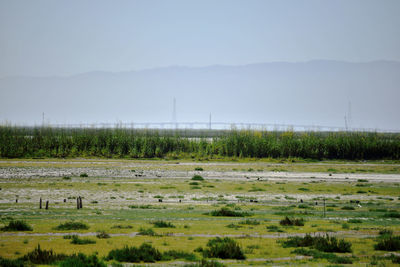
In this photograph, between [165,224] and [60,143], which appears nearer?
[165,224]

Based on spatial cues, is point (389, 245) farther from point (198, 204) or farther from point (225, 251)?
point (198, 204)

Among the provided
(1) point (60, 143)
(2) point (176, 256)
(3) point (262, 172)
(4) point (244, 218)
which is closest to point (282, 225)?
(4) point (244, 218)

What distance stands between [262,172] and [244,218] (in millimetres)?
26640

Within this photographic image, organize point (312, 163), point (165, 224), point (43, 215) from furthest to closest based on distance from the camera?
point (312, 163)
point (43, 215)
point (165, 224)

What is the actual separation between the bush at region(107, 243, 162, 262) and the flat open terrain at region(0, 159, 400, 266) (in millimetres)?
694

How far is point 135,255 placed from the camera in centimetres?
1477

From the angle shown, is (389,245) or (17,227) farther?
(17,227)

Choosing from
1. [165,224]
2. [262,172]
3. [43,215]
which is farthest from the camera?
[262,172]

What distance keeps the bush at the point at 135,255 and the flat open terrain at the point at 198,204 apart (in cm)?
69

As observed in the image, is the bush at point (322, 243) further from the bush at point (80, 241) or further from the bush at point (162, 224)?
the bush at point (80, 241)

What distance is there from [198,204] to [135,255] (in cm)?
1474

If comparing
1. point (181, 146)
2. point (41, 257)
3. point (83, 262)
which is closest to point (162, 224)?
point (41, 257)

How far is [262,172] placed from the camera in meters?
50.3

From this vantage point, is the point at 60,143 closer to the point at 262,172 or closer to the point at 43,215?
the point at 262,172
